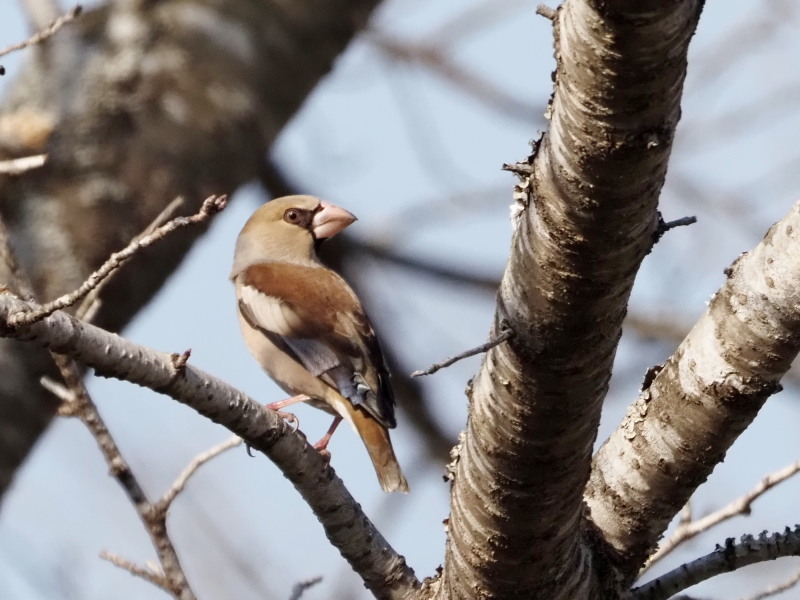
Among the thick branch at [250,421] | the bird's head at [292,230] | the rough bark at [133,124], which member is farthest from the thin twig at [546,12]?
the bird's head at [292,230]

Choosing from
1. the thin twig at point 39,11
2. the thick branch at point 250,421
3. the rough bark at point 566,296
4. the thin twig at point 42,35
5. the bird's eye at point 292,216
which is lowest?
the rough bark at point 566,296

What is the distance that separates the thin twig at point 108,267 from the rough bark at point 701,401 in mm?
1048

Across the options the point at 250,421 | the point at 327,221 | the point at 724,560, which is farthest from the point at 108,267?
the point at 327,221

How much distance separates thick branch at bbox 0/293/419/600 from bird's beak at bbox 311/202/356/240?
123 inches

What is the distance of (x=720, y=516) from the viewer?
10.3 feet

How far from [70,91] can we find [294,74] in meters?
1.06

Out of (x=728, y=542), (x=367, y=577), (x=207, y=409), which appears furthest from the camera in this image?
(x=367, y=577)

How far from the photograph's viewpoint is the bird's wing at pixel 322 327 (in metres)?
4.69

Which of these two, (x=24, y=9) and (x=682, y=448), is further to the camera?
(x=24, y=9)

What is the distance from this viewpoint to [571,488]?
236cm

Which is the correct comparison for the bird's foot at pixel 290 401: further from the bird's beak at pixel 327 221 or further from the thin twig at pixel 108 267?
the thin twig at pixel 108 267

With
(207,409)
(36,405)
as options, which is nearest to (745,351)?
(207,409)

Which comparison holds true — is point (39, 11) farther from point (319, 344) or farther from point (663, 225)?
point (663, 225)

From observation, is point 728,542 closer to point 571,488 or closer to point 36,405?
point 571,488
